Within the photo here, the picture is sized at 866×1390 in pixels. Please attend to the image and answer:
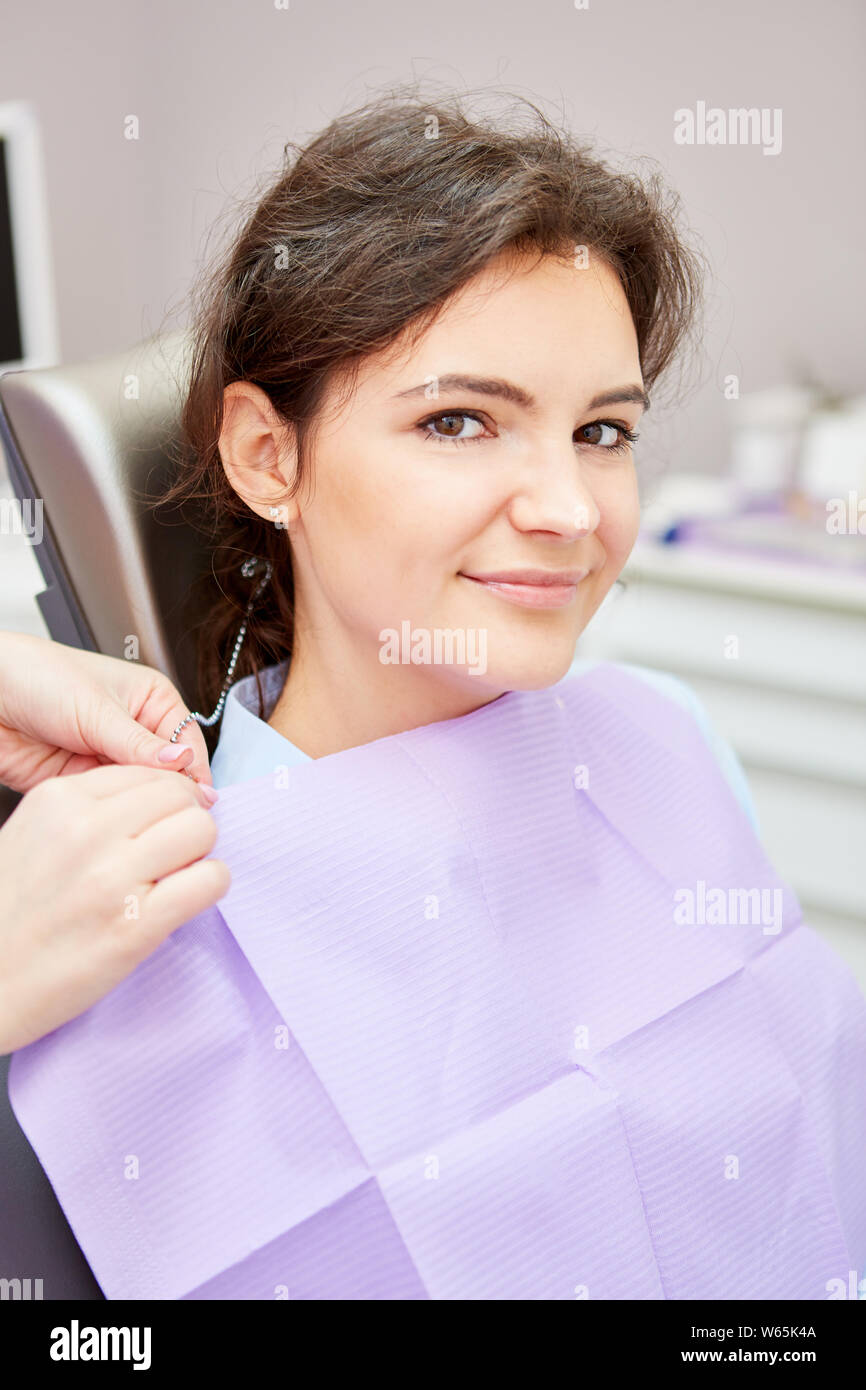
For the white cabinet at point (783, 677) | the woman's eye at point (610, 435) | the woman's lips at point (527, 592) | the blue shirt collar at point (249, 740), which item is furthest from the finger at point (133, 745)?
the white cabinet at point (783, 677)

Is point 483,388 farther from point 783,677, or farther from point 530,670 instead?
point 783,677

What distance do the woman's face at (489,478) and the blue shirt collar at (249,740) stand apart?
113 mm

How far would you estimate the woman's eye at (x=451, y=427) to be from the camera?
778 mm

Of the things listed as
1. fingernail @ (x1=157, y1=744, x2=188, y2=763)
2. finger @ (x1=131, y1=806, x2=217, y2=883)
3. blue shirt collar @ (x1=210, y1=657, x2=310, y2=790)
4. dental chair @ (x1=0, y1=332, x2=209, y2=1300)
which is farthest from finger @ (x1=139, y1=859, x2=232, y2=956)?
dental chair @ (x1=0, y1=332, x2=209, y2=1300)

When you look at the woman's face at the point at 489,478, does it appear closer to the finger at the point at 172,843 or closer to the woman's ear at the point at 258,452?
the woman's ear at the point at 258,452

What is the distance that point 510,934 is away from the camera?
33.6 inches

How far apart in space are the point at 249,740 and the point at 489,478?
285 millimetres

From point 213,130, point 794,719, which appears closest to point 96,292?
point 213,130

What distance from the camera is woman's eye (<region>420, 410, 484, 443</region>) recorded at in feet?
2.55

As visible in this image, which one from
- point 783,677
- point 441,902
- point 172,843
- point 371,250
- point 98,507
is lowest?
point 783,677

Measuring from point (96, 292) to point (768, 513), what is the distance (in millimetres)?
1618

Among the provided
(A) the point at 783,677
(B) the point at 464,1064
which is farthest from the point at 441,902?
(A) the point at 783,677

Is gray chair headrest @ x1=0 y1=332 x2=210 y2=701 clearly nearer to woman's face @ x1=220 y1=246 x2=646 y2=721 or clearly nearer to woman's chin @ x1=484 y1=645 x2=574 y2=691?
woman's face @ x1=220 y1=246 x2=646 y2=721

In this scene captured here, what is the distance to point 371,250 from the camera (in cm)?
81
